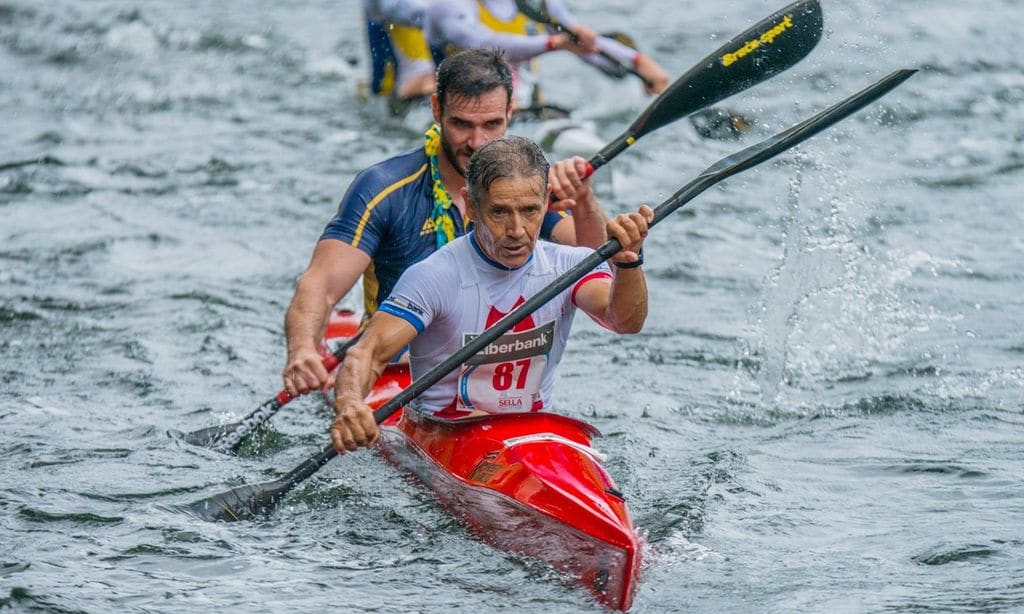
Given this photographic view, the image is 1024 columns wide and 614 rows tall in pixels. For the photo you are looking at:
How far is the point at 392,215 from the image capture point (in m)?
5.77

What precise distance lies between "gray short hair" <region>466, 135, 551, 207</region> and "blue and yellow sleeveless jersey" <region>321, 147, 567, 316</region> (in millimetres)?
931

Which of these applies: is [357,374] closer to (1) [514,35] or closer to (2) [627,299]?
(2) [627,299]

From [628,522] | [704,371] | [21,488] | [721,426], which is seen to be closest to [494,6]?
[704,371]

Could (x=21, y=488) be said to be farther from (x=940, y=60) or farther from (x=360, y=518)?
(x=940, y=60)

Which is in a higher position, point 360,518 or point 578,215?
point 578,215

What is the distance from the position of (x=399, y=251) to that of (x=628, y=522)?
176 cm

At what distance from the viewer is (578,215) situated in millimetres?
5941

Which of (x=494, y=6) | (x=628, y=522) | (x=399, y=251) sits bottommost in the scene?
(x=628, y=522)

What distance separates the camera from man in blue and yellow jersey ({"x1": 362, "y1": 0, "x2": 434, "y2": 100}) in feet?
37.3

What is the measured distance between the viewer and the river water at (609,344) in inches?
192

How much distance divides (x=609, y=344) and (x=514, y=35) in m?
3.42

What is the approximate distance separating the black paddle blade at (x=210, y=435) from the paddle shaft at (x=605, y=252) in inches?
44.5

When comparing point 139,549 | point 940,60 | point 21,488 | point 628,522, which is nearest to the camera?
point 628,522

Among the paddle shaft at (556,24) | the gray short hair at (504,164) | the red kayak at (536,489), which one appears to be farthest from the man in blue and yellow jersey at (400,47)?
the gray short hair at (504,164)
